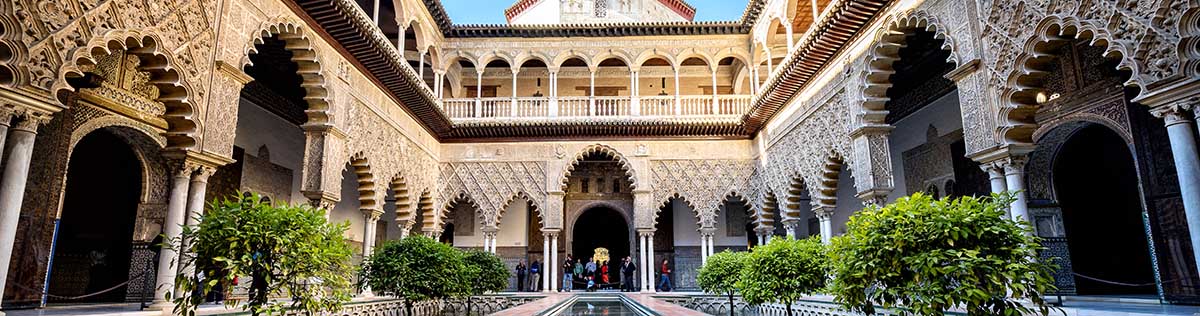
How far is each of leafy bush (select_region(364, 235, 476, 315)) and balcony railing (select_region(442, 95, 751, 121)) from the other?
5.31 metres

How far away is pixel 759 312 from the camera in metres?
9.01

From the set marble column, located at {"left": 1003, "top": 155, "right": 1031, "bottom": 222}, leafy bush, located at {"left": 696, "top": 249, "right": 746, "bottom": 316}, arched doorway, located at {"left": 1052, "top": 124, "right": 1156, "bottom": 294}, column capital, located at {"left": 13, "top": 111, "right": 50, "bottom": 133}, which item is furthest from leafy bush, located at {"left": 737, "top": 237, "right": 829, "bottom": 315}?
column capital, located at {"left": 13, "top": 111, "right": 50, "bottom": 133}

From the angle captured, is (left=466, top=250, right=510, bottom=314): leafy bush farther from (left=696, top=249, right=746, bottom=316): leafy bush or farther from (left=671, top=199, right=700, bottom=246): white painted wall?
(left=671, top=199, right=700, bottom=246): white painted wall

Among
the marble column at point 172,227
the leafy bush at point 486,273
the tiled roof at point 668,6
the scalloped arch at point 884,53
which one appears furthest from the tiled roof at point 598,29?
the marble column at point 172,227

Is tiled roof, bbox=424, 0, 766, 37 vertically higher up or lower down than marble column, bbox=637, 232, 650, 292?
higher up

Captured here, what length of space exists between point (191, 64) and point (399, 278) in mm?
2987

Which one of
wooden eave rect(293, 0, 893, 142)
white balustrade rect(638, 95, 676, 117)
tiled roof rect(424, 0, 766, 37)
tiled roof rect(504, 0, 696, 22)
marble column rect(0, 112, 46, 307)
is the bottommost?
marble column rect(0, 112, 46, 307)

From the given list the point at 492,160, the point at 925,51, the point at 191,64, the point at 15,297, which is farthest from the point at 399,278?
the point at 925,51

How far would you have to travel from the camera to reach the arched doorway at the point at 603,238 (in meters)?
16.5

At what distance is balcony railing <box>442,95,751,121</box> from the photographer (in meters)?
12.5

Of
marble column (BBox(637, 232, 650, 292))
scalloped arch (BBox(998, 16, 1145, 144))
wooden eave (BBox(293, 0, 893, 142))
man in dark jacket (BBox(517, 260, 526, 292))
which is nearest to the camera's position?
scalloped arch (BBox(998, 16, 1145, 144))

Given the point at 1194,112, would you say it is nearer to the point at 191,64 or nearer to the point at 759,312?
the point at 759,312

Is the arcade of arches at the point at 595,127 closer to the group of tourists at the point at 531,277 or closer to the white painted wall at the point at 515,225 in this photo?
the white painted wall at the point at 515,225

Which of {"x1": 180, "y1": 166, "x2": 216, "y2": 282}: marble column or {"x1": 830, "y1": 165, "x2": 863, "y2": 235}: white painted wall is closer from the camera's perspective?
{"x1": 180, "y1": 166, "x2": 216, "y2": 282}: marble column
